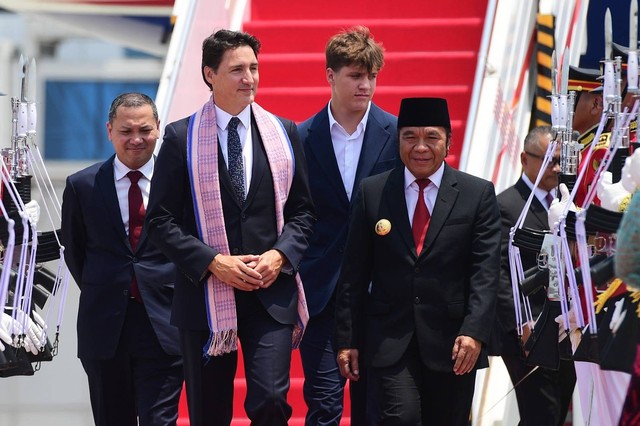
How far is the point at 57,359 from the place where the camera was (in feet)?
37.4

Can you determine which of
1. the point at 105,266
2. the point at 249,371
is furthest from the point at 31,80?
the point at 249,371

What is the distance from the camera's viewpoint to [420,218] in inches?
248

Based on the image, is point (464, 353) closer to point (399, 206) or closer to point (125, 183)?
point (399, 206)

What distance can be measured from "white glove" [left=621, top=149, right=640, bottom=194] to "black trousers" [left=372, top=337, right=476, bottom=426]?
1107 millimetres

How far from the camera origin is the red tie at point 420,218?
626cm

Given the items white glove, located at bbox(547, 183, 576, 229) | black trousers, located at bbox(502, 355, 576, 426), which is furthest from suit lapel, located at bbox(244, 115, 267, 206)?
black trousers, located at bbox(502, 355, 576, 426)

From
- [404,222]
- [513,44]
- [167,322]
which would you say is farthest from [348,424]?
[513,44]

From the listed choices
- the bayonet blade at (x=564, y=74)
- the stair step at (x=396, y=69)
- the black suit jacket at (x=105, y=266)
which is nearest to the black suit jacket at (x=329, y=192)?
the black suit jacket at (x=105, y=266)

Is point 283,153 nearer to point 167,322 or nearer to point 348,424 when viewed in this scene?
point 167,322

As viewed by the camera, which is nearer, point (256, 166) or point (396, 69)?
point (256, 166)

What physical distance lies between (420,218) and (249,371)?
91 cm

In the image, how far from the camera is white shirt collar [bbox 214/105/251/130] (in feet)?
21.0

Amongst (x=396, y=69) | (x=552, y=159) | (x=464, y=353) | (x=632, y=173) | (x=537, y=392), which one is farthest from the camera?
(x=396, y=69)

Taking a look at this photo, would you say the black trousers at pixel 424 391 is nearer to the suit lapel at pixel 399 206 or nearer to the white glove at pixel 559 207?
the suit lapel at pixel 399 206
